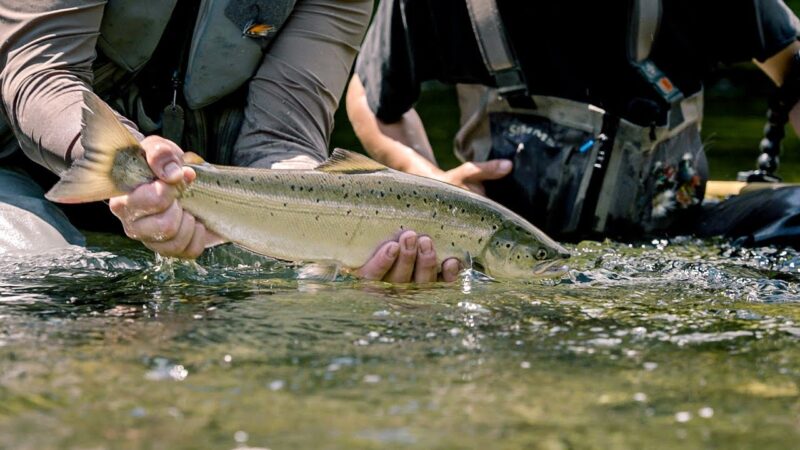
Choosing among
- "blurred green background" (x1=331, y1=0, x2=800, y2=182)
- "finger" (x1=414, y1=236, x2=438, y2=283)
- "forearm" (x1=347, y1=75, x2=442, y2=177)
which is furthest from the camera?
"blurred green background" (x1=331, y1=0, x2=800, y2=182)

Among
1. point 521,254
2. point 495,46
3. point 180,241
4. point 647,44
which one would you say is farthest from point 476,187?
point 180,241

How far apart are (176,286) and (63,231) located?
0.64 metres

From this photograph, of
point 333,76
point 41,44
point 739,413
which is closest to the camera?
point 739,413

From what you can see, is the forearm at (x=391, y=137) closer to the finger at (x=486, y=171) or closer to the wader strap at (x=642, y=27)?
the finger at (x=486, y=171)

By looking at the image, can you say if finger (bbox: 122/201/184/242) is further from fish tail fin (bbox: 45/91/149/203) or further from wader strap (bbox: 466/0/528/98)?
wader strap (bbox: 466/0/528/98)

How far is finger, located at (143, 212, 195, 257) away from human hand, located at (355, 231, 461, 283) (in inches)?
18.4

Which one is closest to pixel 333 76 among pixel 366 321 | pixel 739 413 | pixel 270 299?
pixel 270 299

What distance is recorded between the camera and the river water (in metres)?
2.07

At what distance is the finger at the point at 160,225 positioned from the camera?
9.94 feet

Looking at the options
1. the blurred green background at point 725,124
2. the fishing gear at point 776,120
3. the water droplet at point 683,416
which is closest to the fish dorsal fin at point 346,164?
the water droplet at point 683,416

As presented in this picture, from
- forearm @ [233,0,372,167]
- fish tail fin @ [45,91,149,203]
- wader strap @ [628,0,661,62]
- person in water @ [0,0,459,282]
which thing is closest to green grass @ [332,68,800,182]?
wader strap @ [628,0,661,62]

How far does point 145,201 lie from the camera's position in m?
2.97

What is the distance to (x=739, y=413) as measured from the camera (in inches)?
86.4

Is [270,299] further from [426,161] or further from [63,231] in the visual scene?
[426,161]
